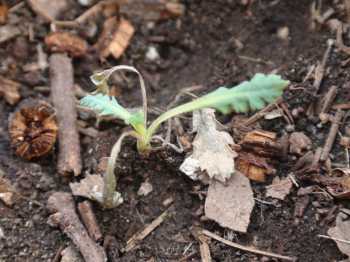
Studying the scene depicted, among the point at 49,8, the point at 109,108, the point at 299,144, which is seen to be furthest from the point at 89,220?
the point at 49,8

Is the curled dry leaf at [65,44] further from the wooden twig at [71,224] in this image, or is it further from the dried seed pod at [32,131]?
the wooden twig at [71,224]

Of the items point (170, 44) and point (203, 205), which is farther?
point (170, 44)

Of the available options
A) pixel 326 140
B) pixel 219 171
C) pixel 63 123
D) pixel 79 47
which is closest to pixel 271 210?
pixel 219 171

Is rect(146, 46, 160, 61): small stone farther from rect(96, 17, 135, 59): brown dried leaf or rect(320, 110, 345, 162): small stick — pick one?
rect(320, 110, 345, 162): small stick

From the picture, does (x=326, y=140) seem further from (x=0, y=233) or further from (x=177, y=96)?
(x=0, y=233)

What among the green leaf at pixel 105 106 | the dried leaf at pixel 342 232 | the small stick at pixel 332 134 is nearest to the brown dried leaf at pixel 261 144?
the small stick at pixel 332 134

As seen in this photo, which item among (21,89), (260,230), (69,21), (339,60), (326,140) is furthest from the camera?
(69,21)

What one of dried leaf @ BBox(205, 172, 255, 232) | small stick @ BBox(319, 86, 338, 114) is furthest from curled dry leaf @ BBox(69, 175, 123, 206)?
small stick @ BBox(319, 86, 338, 114)
